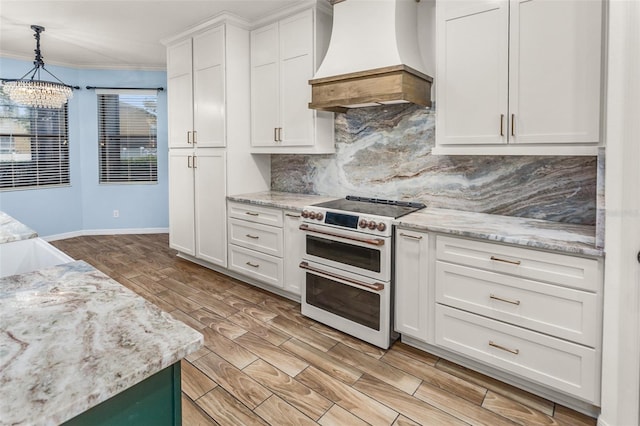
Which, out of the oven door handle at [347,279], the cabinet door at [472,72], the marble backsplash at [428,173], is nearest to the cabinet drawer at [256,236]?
the oven door handle at [347,279]

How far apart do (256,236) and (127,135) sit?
3.47m

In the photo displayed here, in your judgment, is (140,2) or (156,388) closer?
(156,388)

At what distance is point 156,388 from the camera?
815 mm

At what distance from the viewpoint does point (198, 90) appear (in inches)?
154

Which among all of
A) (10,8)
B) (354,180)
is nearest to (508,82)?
(354,180)

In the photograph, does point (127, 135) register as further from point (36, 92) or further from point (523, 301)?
point (523, 301)

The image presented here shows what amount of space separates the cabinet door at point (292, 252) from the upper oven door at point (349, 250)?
22 cm

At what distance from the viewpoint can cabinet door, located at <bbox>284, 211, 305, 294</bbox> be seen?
311 cm

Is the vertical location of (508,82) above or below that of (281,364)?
above

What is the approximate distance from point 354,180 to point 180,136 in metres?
2.08

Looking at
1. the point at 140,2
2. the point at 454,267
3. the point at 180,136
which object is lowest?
the point at 454,267

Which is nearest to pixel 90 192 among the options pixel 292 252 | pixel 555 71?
pixel 292 252

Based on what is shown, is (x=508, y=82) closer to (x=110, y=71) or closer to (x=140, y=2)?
(x=140, y=2)

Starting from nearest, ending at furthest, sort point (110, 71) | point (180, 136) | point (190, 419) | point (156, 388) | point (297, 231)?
point (156, 388) < point (190, 419) < point (297, 231) < point (180, 136) < point (110, 71)
